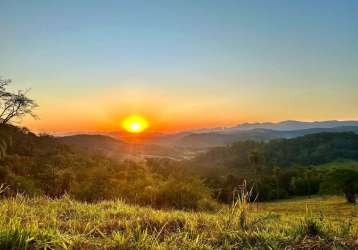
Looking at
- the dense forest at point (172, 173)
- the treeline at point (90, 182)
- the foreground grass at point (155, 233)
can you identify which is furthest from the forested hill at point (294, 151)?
the foreground grass at point (155, 233)

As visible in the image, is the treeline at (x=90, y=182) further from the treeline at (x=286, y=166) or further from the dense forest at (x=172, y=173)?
the treeline at (x=286, y=166)

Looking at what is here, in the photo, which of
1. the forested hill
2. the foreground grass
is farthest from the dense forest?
the foreground grass

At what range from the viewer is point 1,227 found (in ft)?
13.1

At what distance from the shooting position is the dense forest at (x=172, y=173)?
2406cm

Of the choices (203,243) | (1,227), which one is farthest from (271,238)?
(1,227)

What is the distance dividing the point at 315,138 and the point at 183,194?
172 meters

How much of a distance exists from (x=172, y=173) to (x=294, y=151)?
138028mm

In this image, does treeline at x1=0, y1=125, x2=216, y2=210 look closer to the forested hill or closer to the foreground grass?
the foreground grass

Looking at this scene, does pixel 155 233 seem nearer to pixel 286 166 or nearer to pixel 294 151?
pixel 286 166

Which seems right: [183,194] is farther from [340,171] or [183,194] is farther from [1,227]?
[340,171]

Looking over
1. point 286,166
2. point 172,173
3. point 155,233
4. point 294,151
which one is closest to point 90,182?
point 172,173

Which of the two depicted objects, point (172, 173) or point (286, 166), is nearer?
A: point (172, 173)

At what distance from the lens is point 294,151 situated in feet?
542

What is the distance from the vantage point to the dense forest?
2406 centimetres
